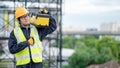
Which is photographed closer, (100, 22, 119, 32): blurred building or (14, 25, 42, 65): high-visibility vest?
(14, 25, 42, 65): high-visibility vest

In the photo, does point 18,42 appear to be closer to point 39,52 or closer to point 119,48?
point 39,52

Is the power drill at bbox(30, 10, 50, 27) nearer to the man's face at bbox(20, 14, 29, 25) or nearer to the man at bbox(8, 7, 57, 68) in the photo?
the man at bbox(8, 7, 57, 68)

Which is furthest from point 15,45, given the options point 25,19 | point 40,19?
point 40,19

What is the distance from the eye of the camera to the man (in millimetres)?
4109

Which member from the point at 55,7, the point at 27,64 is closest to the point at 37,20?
the point at 27,64

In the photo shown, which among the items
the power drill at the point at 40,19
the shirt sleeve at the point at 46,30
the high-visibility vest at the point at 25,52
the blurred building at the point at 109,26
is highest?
the power drill at the point at 40,19

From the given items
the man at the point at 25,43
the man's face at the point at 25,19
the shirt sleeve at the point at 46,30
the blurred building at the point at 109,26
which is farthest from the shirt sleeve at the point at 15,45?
the blurred building at the point at 109,26

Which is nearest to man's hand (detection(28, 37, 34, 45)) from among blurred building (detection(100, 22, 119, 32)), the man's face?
the man's face

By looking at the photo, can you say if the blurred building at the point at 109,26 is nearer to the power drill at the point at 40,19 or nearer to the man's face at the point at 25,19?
the power drill at the point at 40,19

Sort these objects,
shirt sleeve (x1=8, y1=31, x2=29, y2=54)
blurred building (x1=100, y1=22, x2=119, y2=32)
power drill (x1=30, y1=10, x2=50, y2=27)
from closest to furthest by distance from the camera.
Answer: shirt sleeve (x1=8, y1=31, x2=29, y2=54) → power drill (x1=30, y1=10, x2=50, y2=27) → blurred building (x1=100, y1=22, x2=119, y2=32)

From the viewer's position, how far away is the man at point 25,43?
411 cm

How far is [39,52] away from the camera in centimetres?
422

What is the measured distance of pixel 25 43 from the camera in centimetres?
410

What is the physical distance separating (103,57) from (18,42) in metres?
22.8
